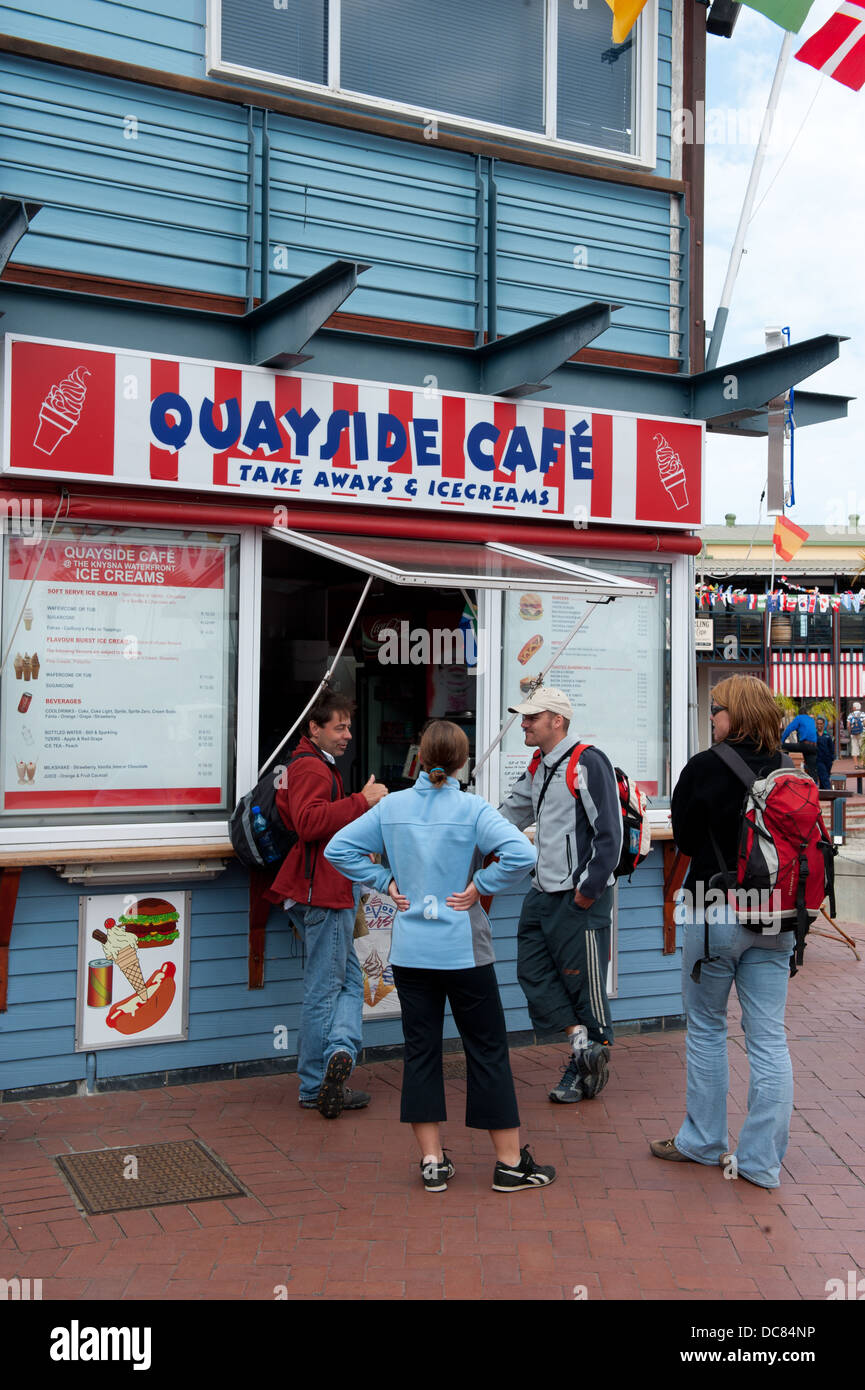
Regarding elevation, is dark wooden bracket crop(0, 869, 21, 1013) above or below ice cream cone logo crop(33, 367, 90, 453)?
below

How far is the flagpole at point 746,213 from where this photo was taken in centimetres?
750

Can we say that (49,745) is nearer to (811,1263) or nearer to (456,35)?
(811,1263)

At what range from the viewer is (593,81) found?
7.69 metres

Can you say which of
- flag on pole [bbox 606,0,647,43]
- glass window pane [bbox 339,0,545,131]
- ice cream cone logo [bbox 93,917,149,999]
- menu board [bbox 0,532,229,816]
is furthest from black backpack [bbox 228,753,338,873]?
flag on pole [bbox 606,0,647,43]

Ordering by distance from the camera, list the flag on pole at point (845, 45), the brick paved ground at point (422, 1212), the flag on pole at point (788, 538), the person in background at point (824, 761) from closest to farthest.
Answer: the brick paved ground at point (422, 1212) → the flag on pole at point (845, 45) → the flag on pole at point (788, 538) → the person in background at point (824, 761)

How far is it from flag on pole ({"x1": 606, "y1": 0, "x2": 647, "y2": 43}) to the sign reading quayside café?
2183 mm

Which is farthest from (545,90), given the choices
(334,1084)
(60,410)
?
(334,1084)

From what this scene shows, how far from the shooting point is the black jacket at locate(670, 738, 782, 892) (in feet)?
16.4

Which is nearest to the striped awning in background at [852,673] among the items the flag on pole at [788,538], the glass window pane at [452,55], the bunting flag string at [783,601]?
the bunting flag string at [783,601]

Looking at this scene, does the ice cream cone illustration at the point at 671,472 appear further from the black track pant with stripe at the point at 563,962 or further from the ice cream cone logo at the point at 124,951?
the ice cream cone logo at the point at 124,951

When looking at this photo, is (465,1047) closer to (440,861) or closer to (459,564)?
(440,861)

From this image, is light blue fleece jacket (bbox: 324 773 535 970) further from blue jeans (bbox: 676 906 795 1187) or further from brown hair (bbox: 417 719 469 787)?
blue jeans (bbox: 676 906 795 1187)

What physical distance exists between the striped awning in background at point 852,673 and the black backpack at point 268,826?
94.8 feet
